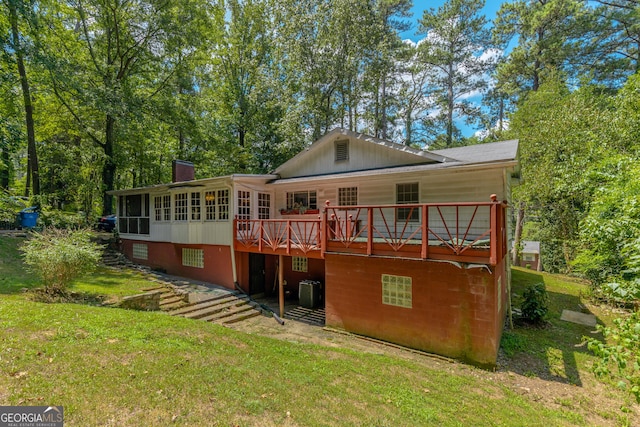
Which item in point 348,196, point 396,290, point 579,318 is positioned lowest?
point 579,318

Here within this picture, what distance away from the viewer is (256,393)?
183 inches

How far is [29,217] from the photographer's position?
51.9ft

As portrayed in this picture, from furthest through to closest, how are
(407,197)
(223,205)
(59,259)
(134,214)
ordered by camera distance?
(134,214) < (223,205) < (407,197) < (59,259)

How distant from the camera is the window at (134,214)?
15.6 metres

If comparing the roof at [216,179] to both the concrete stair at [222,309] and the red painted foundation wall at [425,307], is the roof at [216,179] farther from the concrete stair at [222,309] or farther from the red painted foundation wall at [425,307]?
the red painted foundation wall at [425,307]

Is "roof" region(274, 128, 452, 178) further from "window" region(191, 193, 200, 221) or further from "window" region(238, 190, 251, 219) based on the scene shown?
"window" region(191, 193, 200, 221)

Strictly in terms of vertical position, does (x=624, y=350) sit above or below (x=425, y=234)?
below

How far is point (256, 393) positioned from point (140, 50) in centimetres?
2340

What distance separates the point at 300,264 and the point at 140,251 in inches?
374

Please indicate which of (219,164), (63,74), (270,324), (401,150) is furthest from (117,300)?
(219,164)

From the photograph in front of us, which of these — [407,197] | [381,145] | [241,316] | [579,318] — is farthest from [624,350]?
[579,318]

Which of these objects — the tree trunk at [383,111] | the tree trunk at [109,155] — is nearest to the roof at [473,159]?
the tree trunk at [383,111]

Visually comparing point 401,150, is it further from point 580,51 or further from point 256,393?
→ point 580,51

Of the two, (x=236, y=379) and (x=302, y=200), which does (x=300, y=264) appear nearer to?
(x=302, y=200)
